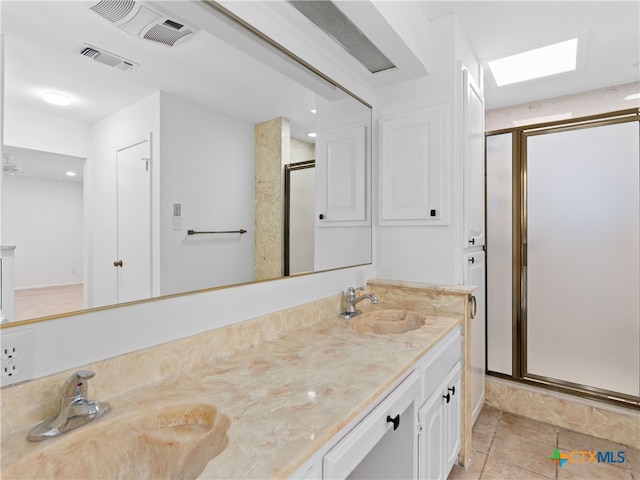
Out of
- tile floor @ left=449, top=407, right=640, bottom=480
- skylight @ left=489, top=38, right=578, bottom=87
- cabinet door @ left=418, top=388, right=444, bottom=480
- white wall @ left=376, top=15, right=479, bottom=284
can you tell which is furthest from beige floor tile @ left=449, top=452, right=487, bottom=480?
skylight @ left=489, top=38, right=578, bottom=87

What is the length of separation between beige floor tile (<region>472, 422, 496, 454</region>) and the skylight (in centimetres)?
252

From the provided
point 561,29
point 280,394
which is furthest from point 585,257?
point 280,394

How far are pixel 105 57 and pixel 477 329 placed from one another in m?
2.38

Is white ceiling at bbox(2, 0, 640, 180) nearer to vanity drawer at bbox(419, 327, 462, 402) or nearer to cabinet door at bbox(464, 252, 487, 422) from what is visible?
vanity drawer at bbox(419, 327, 462, 402)

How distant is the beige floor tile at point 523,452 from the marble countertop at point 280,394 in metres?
1.21

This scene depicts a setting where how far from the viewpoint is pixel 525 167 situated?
99.3 inches

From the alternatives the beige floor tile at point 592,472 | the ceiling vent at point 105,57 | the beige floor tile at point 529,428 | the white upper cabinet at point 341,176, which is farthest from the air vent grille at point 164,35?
the beige floor tile at point 529,428

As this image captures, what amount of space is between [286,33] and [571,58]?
6.57 feet

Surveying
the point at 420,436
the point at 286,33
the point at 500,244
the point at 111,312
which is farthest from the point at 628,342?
the point at 111,312

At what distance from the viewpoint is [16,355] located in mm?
743

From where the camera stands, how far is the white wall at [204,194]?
1.10m

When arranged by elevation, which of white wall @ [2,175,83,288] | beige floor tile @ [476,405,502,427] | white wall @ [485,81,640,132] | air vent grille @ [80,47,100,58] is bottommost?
beige floor tile @ [476,405,502,427]

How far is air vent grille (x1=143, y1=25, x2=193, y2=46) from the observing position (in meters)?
1.01

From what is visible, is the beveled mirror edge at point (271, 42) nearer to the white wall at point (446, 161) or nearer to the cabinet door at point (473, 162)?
the white wall at point (446, 161)
